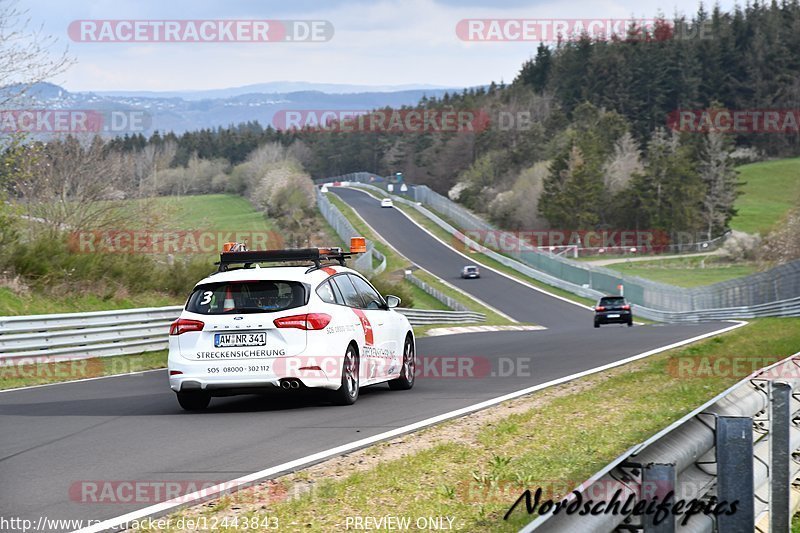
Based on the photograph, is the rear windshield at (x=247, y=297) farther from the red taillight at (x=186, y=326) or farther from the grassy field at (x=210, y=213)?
the grassy field at (x=210, y=213)

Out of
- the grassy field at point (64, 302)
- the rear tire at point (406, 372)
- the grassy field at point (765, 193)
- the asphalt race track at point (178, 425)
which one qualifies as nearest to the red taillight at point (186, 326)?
the asphalt race track at point (178, 425)

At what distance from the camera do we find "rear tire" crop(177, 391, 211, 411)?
12578mm

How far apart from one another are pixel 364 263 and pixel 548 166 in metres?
65.7

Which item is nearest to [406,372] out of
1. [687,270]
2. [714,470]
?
[714,470]

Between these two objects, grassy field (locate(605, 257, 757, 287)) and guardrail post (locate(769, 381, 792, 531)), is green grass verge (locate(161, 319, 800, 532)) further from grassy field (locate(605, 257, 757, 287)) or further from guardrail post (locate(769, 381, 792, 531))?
grassy field (locate(605, 257, 757, 287))

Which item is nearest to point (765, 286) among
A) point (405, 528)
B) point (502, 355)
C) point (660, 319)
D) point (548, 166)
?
point (660, 319)

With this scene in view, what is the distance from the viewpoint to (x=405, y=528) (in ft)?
20.4

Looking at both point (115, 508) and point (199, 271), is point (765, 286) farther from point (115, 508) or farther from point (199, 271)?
point (115, 508)

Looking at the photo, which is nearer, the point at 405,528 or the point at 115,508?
the point at 405,528

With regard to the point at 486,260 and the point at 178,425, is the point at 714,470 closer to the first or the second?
the point at 178,425

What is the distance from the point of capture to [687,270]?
93562mm

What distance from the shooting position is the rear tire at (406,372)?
14682 millimetres

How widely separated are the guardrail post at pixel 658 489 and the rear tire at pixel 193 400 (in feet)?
29.2

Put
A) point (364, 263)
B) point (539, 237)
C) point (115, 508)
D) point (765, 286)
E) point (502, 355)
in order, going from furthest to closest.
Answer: point (539, 237) < point (364, 263) < point (765, 286) < point (502, 355) < point (115, 508)
